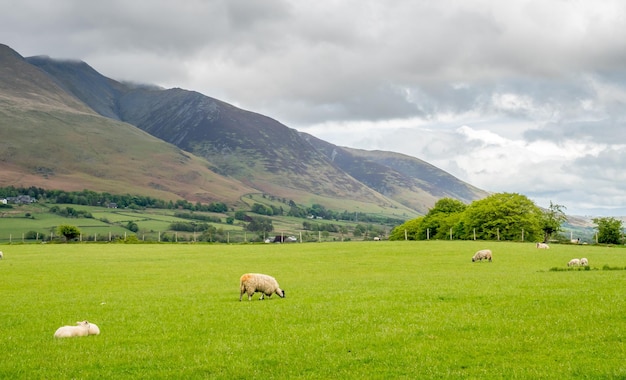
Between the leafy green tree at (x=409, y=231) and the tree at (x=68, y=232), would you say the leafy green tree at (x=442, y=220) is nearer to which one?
the leafy green tree at (x=409, y=231)

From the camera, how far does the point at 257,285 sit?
2756cm

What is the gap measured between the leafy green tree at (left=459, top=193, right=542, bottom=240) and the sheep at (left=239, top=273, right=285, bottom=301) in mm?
89197

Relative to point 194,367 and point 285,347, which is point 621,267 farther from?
point 194,367

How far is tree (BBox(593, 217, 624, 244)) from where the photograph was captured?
336ft

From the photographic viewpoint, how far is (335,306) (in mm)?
22844

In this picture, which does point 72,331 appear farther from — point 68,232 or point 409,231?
point 409,231

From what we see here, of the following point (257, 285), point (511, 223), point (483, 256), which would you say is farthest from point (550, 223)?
point (257, 285)

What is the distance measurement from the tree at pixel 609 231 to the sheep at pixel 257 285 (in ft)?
312

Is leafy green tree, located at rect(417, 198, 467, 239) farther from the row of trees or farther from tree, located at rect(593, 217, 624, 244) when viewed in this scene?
tree, located at rect(593, 217, 624, 244)

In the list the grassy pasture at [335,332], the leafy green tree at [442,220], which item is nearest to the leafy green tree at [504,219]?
the leafy green tree at [442,220]

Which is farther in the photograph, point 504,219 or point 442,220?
point 442,220

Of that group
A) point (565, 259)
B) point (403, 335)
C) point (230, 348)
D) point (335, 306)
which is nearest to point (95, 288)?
point (335, 306)

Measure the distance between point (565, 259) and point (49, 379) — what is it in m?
49.8

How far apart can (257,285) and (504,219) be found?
9797cm
